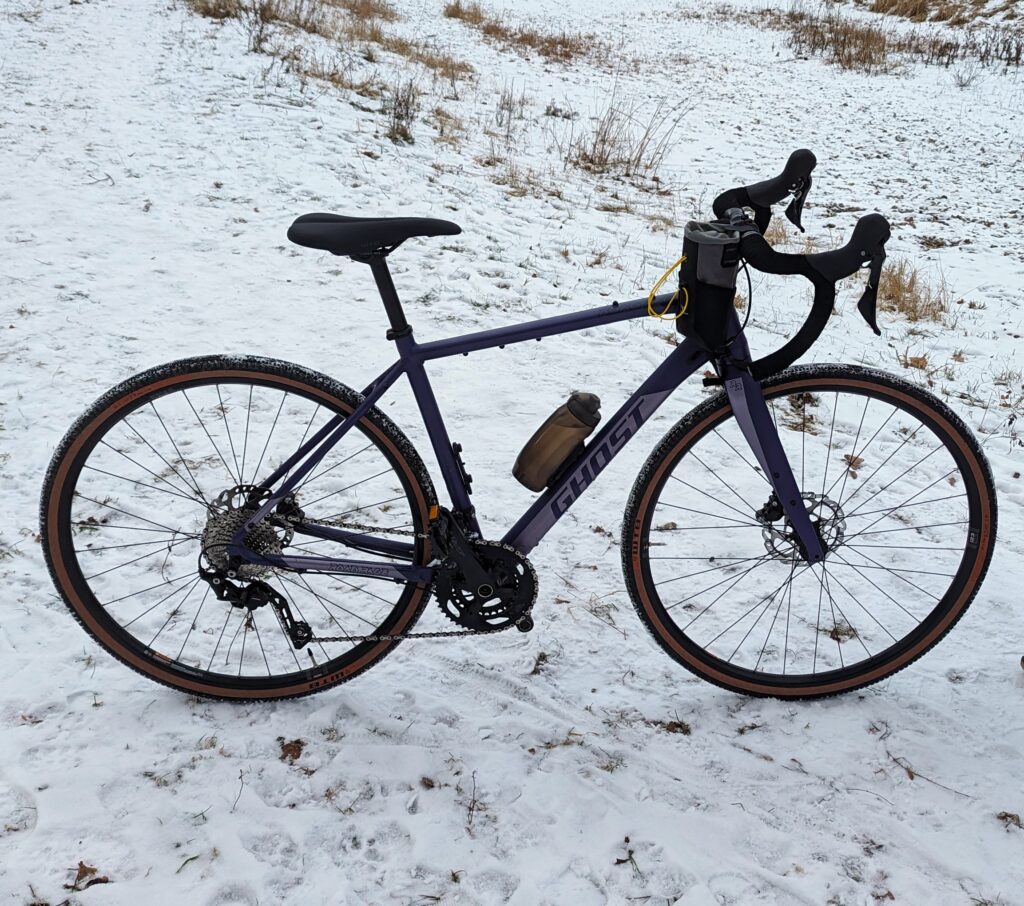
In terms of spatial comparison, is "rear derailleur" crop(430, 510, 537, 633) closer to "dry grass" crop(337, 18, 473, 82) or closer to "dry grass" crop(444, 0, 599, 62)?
"dry grass" crop(337, 18, 473, 82)

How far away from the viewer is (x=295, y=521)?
7.36 feet

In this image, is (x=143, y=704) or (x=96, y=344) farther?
(x=96, y=344)

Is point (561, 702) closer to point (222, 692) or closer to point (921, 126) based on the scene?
point (222, 692)

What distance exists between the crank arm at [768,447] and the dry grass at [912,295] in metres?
3.76

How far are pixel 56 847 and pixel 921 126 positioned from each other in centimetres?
1250

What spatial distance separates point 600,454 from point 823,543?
72 centimetres

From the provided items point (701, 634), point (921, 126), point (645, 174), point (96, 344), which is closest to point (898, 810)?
point (701, 634)

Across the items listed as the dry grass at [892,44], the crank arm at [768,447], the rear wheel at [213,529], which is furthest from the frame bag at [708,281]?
the dry grass at [892,44]

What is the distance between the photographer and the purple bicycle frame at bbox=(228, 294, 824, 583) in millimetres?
2074

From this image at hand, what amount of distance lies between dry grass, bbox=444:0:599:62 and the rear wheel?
1208 cm

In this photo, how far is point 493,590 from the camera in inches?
90.0

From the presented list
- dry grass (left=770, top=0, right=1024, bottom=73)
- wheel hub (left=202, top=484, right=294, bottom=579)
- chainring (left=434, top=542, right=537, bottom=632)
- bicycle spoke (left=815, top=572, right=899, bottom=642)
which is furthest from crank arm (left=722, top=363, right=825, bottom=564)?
dry grass (left=770, top=0, right=1024, bottom=73)

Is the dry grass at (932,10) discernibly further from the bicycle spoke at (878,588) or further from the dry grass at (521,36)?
the bicycle spoke at (878,588)

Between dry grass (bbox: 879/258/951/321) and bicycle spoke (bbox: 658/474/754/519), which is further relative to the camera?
dry grass (bbox: 879/258/951/321)
